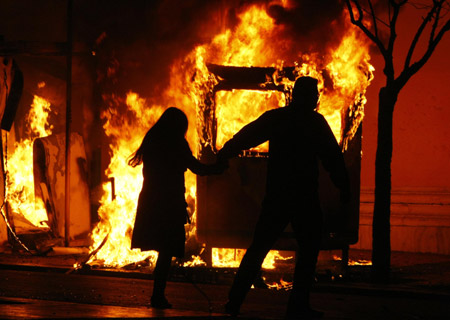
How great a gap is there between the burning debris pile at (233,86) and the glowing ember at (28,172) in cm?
184

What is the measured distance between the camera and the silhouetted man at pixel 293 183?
22.0 ft

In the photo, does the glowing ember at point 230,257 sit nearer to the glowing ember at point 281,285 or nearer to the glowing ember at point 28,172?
the glowing ember at point 281,285

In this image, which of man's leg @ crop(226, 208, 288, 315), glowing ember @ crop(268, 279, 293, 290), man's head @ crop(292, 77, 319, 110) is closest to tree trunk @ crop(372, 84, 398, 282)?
glowing ember @ crop(268, 279, 293, 290)

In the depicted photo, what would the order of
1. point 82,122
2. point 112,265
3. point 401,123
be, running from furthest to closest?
point 82,122 < point 401,123 < point 112,265

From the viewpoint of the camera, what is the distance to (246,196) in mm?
10406

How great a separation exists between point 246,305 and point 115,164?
5524mm

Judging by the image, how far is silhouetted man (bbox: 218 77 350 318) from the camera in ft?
22.0

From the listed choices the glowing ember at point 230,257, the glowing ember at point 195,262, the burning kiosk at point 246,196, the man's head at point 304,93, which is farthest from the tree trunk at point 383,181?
the man's head at point 304,93

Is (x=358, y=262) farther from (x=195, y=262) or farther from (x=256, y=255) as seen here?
(x=256, y=255)

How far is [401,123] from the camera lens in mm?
14070

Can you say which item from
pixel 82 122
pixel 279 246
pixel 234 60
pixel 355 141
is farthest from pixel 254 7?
pixel 82 122

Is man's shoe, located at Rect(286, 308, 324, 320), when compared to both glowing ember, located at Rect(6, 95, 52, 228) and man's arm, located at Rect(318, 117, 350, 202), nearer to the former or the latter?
man's arm, located at Rect(318, 117, 350, 202)

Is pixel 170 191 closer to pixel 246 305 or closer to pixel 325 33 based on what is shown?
pixel 246 305

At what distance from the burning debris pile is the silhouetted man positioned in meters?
3.43
